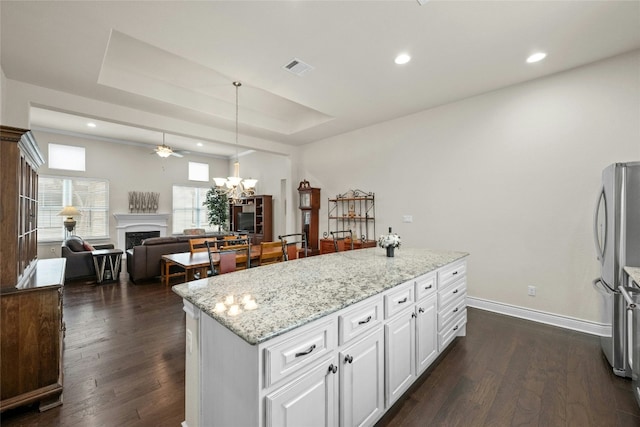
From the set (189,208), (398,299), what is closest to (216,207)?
(189,208)

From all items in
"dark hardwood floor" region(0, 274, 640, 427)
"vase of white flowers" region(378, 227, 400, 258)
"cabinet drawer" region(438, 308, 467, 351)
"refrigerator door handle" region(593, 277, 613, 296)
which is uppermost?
"vase of white flowers" region(378, 227, 400, 258)

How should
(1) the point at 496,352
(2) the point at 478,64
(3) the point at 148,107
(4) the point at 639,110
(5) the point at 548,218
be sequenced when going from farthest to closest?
(3) the point at 148,107 < (5) the point at 548,218 < (2) the point at 478,64 < (4) the point at 639,110 < (1) the point at 496,352

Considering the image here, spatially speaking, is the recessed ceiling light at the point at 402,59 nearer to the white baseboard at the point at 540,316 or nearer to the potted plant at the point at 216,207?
the white baseboard at the point at 540,316

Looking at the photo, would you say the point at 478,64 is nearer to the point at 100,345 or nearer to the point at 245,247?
the point at 245,247

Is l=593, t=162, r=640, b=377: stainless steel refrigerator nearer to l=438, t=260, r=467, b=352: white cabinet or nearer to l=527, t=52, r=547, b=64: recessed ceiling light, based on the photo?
l=438, t=260, r=467, b=352: white cabinet

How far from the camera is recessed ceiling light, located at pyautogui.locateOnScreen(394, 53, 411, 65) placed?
2.90 meters

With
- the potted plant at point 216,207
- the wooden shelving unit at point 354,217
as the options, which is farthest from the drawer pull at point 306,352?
the potted plant at point 216,207

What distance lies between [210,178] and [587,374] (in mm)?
9962

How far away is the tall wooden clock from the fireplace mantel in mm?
4878

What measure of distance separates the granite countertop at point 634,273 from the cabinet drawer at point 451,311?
4.06 feet

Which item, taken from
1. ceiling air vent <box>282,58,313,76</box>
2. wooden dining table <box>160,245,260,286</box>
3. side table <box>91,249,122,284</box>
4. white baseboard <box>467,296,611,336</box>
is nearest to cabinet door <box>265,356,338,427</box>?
wooden dining table <box>160,245,260,286</box>

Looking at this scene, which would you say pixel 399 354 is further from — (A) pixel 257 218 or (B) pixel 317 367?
(A) pixel 257 218

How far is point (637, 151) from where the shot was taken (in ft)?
9.15

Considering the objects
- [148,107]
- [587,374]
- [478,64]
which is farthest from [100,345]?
[478,64]
